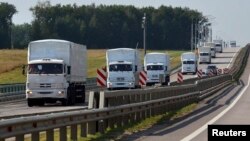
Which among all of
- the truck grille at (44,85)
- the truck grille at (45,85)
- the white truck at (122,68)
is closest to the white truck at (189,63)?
the white truck at (122,68)

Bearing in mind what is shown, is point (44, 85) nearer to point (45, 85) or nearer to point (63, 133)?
point (45, 85)

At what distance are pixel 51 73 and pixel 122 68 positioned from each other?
50.9 feet

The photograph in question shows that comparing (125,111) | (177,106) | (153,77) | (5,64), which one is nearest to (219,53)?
(5,64)

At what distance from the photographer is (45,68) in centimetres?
4153

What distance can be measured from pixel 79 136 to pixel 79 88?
2602 cm

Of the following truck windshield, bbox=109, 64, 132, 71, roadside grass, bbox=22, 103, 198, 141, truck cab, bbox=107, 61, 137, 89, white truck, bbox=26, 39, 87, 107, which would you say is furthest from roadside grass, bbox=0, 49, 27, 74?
roadside grass, bbox=22, 103, 198, 141

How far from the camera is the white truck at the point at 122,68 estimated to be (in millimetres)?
56106

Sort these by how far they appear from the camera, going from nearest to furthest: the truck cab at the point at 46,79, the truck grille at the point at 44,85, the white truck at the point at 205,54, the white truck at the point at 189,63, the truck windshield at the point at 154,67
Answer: the truck cab at the point at 46,79 < the truck grille at the point at 44,85 < the truck windshield at the point at 154,67 < the white truck at the point at 189,63 < the white truck at the point at 205,54

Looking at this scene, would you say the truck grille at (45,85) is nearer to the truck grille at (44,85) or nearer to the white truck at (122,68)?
the truck grille at (44,85)

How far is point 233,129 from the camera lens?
13.8 metres

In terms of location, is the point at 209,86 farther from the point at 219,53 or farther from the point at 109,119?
the point at 219,53

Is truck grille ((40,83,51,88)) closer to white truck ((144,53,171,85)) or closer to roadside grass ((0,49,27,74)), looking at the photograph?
white truck ((144,53,171,85))

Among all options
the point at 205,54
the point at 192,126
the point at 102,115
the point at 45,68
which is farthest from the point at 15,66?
the point at 102,115

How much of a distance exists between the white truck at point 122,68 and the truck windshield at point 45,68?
14599 mm
